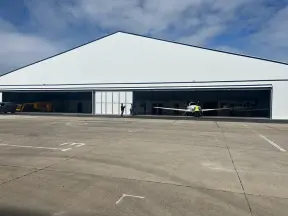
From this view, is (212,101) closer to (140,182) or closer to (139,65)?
(139,65)

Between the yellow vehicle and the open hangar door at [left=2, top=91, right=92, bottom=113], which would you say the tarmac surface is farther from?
the open hangar door at [left=2, top=91, right=92, bottom=113]

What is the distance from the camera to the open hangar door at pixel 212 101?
3916cm

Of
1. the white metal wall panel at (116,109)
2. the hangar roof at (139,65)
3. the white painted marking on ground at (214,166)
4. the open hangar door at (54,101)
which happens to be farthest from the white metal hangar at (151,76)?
the white painted marking on ground at (214,166)

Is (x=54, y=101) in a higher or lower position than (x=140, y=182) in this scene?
higher

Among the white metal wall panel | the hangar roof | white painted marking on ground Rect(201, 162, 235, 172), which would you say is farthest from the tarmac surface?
the white metal wall panel

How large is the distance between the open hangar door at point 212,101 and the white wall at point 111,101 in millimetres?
3261

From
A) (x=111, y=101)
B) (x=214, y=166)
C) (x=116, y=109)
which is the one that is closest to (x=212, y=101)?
(x=116, y=109)

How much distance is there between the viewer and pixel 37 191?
4930 mm

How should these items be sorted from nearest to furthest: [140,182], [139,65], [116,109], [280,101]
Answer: [140,182] < [280,101] < [139,65] < [116,109]

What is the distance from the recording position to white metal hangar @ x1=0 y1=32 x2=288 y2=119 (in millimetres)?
30047

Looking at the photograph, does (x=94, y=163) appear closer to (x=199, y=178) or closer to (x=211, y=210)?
(x=199, y=178)

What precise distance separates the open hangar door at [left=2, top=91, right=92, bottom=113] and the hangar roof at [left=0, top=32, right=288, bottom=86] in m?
5.03

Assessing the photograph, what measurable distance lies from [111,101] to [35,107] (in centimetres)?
1641

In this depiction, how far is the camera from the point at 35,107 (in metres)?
44.8
